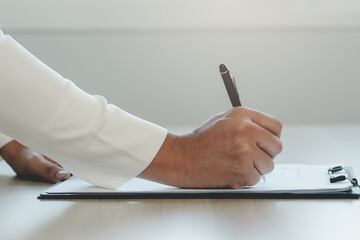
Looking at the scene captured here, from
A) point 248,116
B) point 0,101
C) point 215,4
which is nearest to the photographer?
point 0,101

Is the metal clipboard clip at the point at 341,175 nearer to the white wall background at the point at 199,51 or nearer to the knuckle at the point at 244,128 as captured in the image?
the knuckle at the point at 244,128

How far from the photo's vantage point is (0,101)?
878mm

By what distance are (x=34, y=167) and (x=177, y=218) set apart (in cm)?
46

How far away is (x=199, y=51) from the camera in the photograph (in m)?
2.61

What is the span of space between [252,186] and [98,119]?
0.27 metres

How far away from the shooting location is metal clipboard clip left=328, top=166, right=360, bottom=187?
953 mm

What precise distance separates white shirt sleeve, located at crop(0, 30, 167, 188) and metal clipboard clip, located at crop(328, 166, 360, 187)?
0.92ft

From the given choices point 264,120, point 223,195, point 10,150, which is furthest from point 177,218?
point 10,150

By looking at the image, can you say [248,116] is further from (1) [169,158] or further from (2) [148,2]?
(2) [148,2]

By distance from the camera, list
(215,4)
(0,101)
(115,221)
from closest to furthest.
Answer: (115,221) → (0,101) → (215,4)

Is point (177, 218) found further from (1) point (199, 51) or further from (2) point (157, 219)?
(1) point (199, 51)

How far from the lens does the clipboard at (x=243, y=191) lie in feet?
2.96

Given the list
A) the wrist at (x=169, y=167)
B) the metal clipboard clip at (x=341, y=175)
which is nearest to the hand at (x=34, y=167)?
the wrist at (x=169, y=167)

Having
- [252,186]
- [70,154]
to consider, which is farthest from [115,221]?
[252,186]
